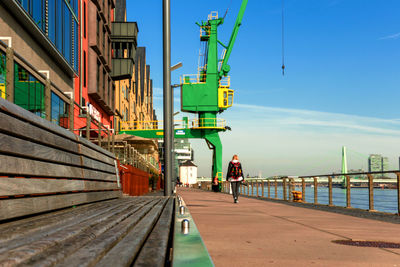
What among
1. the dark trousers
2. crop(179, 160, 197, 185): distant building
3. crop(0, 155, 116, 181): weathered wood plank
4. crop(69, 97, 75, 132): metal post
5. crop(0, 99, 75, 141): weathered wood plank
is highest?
crop(69, 97, 75, 132): metal post

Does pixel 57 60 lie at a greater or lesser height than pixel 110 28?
lesser

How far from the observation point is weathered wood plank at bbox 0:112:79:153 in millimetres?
3262

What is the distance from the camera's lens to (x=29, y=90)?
7324 mm

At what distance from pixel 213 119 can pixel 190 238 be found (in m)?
37.2

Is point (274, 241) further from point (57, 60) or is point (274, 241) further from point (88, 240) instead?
point (57, 60)

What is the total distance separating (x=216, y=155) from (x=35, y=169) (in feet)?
122

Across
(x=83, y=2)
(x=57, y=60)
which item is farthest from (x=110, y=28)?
(x=57, y=60)

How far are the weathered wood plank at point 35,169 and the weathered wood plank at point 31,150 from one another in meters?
0.04

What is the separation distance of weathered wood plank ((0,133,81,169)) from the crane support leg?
113ft

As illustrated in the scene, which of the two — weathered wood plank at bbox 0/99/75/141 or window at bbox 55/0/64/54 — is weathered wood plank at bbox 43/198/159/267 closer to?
weathered wood plank at bbox 0/99/75/141

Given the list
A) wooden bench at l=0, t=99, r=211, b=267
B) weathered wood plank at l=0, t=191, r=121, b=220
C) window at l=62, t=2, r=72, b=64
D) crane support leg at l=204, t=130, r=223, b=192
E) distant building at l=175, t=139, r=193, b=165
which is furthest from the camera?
distant building at l=175, t=139, r=193, b=165

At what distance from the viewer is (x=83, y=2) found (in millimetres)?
27016

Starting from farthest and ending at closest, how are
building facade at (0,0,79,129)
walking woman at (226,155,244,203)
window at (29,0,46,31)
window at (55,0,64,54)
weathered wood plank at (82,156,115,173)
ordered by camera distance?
window at (55,0,64,54) → window at (29,0,46,31) → walking woman at (226,155,244,203) → building facade at (0,0,79,129) → weathered wood plank at (82,156,115,173)

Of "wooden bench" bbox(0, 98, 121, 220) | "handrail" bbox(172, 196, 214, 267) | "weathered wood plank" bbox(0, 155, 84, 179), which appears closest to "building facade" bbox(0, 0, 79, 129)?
"wooden bench" bbox(0, 98, 121, 220)
